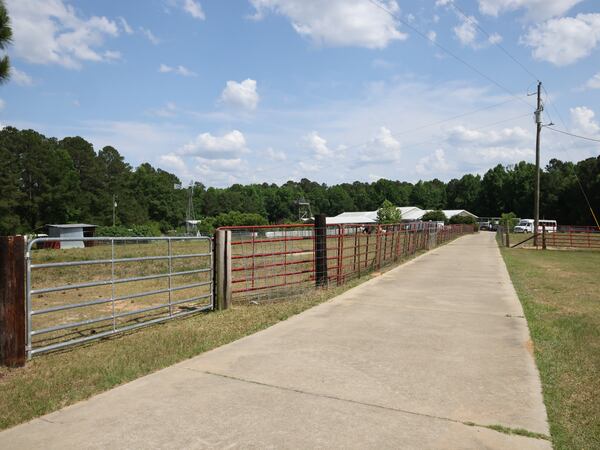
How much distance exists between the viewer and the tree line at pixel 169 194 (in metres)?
70.9

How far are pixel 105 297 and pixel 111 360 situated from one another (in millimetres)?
6239

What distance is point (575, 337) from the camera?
22.5 ft

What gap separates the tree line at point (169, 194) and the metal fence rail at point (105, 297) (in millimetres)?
42820

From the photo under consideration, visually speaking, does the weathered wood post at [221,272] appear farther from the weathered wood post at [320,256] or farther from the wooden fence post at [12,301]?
the wooden fence post at [12,301]

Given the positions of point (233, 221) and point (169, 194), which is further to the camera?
point (169, 194)

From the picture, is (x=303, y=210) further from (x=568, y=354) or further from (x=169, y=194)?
(x=568, y=354)

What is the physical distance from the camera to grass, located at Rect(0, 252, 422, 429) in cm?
437

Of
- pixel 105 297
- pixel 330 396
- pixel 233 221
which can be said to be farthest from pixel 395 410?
pixel 233 221

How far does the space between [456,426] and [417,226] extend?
72.9 ft

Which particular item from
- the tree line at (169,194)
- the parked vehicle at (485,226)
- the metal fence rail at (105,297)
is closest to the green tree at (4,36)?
the metal fence rail at (105,297)

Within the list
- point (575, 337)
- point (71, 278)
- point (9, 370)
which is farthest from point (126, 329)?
point (71, 278)

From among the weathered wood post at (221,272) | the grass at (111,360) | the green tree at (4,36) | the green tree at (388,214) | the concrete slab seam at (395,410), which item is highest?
the green tree at (4,36)

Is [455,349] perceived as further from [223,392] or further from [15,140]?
[15,140]

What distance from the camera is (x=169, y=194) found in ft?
356
